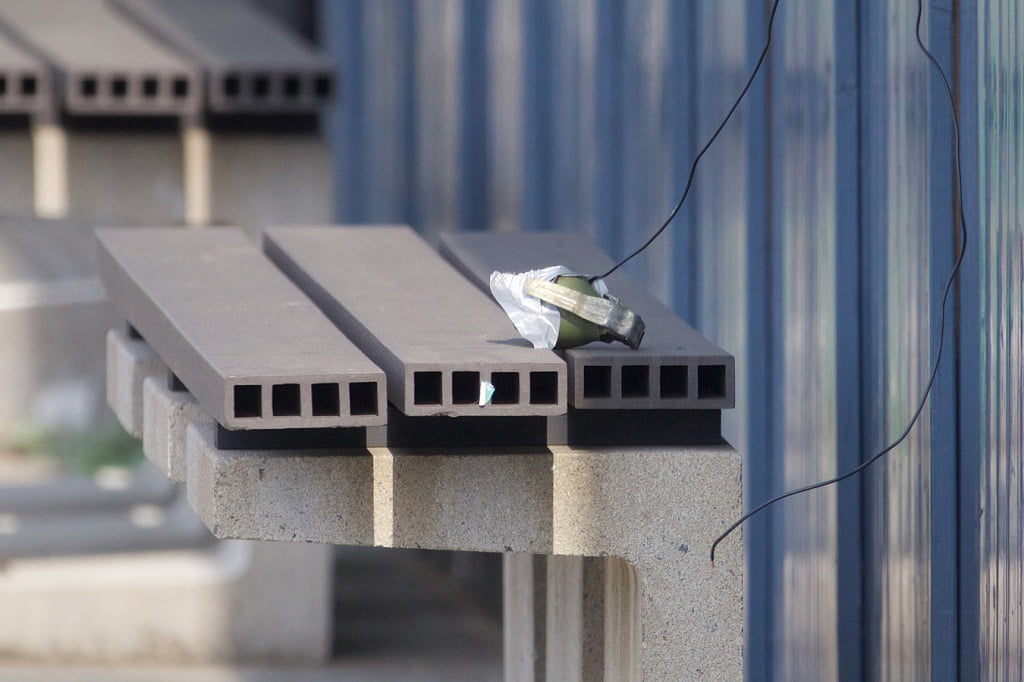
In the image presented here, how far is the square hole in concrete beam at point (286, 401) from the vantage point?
3.24 metres

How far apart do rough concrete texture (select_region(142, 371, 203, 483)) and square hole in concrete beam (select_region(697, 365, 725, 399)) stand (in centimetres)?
126

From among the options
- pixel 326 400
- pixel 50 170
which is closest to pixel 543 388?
pixel 326 400

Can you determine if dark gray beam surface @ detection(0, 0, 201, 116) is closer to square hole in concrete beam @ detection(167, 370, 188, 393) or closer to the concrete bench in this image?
square hole in concrete beam @ detection(167, 370, 188, 393)

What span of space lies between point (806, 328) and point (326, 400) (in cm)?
245

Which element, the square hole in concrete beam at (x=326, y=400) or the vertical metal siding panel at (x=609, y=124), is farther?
the vertical metal siding panel at (x=609, y=124)

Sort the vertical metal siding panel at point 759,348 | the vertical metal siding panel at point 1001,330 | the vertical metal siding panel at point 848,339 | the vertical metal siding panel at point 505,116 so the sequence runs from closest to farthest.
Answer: the vertical metal siding panel at point 1001,330, the vertical metal siding panel at point 848,339, the vertical metal siding panel at point 759,348, the vertical metal siding panel at point 505,116

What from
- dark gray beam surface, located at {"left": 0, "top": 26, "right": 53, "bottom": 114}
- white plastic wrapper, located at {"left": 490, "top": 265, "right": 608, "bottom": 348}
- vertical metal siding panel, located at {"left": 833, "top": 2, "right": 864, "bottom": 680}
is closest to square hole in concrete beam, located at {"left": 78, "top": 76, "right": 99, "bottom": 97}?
dark gray beam surface, located at {"left": 0, "top": 26, "right": 53, "bottom": 114}

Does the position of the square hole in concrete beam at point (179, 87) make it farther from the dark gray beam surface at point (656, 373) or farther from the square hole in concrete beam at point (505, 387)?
the square hole in concrete beam at point (505, 387)

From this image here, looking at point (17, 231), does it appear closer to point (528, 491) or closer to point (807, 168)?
point (807, 168)

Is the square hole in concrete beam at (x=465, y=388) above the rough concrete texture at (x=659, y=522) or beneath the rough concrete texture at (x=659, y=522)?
above

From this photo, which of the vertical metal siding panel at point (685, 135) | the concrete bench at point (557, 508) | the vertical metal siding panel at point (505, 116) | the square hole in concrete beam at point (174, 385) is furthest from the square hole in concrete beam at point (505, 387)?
the vertical metal siding panel at point (505, 116)

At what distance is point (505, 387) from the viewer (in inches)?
132

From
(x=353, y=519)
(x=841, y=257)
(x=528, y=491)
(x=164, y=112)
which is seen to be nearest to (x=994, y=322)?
(x=841, y=257)

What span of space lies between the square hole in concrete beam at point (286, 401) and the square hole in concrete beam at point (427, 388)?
0.25 m
